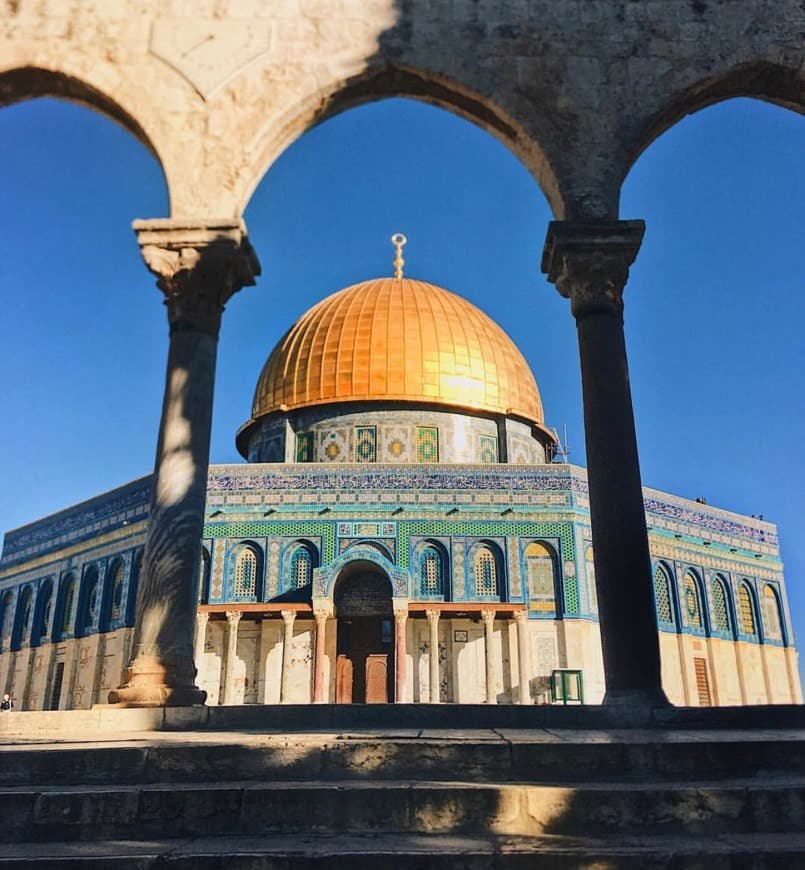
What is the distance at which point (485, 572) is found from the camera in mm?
20391

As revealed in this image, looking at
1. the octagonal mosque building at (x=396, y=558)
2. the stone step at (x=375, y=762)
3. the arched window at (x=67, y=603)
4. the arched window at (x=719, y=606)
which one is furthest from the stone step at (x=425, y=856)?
the arched window at (x=67, y=603)

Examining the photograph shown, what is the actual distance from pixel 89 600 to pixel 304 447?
736 centimetres

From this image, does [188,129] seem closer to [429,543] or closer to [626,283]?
[626,283]

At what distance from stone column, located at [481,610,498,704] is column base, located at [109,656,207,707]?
14412mm

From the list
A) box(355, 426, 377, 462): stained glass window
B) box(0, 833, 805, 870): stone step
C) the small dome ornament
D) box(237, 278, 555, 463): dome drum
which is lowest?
box(0, 833, 805, 870): stone step

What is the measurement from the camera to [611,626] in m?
5.59

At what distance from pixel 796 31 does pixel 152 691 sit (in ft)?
23.8

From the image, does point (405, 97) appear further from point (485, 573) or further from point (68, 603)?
point (68, 603)

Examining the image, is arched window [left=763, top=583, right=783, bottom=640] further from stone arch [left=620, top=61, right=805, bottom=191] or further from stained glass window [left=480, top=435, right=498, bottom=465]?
stone arch [left=620, top=61, right=805, bottom=191]

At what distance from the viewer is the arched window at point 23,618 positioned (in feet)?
84.2

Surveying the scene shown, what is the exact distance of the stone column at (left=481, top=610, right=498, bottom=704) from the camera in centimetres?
1906

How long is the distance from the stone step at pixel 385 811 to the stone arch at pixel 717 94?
507cm

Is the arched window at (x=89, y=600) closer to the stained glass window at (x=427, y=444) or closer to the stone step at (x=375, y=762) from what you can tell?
the stained glass window at (x=427, y=444)

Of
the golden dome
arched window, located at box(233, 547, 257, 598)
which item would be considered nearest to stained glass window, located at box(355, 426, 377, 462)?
the golden dome
